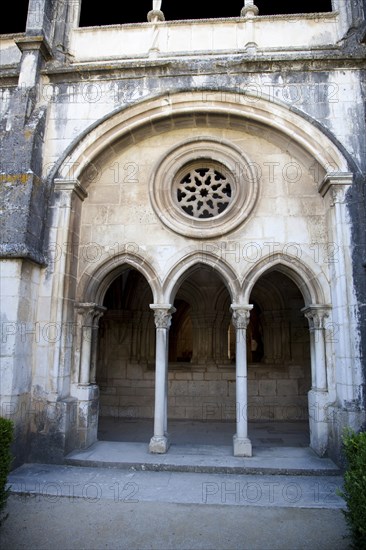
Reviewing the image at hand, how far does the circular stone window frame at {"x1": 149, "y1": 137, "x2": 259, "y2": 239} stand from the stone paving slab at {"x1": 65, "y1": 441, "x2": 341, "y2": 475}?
10.6 ft

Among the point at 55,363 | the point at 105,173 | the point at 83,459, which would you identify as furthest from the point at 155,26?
the point at 83,459

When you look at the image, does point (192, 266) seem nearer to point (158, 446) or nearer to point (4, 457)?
point (158, 446)

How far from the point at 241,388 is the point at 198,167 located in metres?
3.64

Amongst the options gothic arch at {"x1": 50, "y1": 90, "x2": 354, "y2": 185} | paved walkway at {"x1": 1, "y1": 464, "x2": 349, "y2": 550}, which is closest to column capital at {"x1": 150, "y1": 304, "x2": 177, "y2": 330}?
paved walkway at {"x1": 1, "y1": 464, "x2": 349, "y2": 550}

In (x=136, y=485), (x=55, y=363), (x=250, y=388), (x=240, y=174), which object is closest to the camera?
(x=136, y=485)

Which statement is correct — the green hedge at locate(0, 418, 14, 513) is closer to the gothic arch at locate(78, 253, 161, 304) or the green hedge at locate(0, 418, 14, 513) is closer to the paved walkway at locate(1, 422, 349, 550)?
the paved walkway at locate(1, 422, 349, 550)

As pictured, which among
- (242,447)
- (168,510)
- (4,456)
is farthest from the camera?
(242,447)

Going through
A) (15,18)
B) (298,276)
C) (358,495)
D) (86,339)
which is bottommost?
(358,495)

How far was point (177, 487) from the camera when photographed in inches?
183

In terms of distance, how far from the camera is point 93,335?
6.32m

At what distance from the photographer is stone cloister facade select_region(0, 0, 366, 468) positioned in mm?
5488

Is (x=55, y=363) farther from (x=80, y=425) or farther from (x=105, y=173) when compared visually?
(x=105, y=173)

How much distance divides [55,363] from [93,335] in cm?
86

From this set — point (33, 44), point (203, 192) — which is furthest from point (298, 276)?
point (33, 44)
